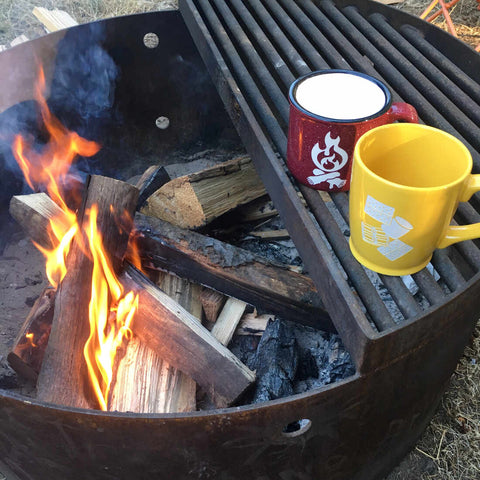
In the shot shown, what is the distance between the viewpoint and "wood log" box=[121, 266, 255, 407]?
4.27 feet

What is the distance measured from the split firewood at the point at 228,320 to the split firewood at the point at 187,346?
0.65 ft

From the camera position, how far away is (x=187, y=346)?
52.8 inches

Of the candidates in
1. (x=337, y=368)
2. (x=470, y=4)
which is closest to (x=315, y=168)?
(x=337, y=368)

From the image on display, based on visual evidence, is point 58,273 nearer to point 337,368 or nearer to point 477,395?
point 337,368

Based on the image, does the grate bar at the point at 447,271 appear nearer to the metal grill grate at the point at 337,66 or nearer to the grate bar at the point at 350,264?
the metal grill grate at the point at 337,66

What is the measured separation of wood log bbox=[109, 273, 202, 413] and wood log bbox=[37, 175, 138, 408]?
0.28ft

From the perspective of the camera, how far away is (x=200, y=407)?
1.44 meters

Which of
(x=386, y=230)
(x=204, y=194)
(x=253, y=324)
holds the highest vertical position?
(x=386, y=230)

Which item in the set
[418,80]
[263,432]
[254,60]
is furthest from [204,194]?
[263,432]

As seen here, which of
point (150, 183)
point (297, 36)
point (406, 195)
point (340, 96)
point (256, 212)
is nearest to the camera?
point (406, 195)

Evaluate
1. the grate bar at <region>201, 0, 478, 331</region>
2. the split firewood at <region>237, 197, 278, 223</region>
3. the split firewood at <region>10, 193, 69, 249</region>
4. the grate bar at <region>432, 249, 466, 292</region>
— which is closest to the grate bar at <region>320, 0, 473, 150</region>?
the grate bar at <region>201, 0, 478, 331</region>

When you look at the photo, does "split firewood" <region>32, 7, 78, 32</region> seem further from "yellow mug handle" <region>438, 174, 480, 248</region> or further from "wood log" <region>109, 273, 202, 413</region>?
"yellow mug handle" <region>438, 174, 480, 248</region>

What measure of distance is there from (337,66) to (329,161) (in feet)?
1.59

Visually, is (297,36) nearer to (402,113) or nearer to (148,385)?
(402,113)
